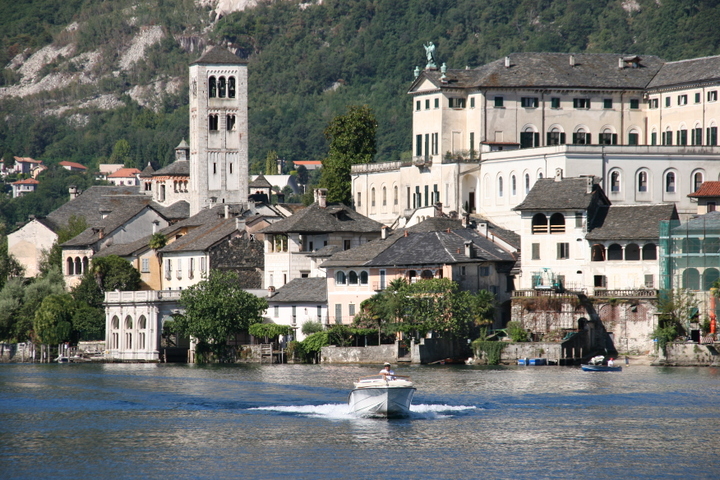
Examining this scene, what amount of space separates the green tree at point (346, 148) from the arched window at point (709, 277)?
150ft

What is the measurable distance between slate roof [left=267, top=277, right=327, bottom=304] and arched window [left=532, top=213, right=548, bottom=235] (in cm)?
1419

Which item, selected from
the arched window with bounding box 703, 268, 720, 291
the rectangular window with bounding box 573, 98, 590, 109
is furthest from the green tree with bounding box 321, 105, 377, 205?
the arched window with bounding box 703, 268, 720, 291

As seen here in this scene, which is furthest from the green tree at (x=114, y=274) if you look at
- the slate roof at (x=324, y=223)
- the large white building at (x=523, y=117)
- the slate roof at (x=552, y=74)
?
the slate roof at (x=552, y=74)

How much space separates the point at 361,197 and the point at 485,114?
15268 mm

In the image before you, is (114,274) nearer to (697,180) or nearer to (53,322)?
(53,322)

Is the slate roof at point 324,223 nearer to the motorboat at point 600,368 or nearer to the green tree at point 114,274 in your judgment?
the green tree at point 114,274

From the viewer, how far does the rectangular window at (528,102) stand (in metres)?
117

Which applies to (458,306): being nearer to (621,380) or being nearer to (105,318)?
(621,380)

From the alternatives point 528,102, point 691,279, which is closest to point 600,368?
point 691,279

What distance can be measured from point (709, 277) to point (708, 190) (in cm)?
1540

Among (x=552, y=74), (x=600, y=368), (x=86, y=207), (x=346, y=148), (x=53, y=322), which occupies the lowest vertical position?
(x=600, y=368)

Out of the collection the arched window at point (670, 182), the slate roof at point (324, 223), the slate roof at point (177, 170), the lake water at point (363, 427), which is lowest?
the lake water at point (363, 427)

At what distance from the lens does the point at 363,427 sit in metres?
60.5

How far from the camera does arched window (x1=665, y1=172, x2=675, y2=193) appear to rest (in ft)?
351
